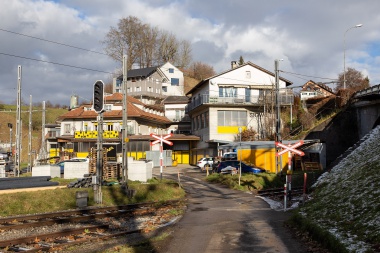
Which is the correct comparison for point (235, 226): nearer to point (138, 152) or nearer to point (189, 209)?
point (189, 209)

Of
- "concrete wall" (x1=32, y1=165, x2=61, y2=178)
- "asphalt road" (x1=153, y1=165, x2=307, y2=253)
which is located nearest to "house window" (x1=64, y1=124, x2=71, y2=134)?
"concrete wall" (x1=32, y1=165, x2=61, y2=178)

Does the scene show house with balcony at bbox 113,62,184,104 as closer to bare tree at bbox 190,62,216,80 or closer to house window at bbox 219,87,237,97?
bare tree at bbox 190,62,216,80

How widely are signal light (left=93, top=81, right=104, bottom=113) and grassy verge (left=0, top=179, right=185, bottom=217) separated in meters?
4.56

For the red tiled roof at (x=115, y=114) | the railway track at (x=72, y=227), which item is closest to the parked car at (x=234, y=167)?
the railway track at (x=72, y=227)

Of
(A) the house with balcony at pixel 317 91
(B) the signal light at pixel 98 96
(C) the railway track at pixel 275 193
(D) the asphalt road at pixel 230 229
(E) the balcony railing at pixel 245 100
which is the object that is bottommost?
(C) the railway track at pixel 275 193

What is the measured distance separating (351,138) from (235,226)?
29.9m

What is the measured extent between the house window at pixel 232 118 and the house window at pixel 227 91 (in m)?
2.70

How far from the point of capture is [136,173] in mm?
27812

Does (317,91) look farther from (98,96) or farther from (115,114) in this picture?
(98,96)

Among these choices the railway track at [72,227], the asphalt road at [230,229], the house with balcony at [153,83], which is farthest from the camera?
the house with balcony at [153,83]

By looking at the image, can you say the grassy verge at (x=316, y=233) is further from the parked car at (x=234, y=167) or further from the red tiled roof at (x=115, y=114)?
the red tiled roof at (x=115, y=114)

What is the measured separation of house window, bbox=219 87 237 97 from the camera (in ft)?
188

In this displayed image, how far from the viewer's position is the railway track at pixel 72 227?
1062 cm

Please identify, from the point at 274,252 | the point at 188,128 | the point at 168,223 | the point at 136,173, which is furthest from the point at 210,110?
the point at 274,252
